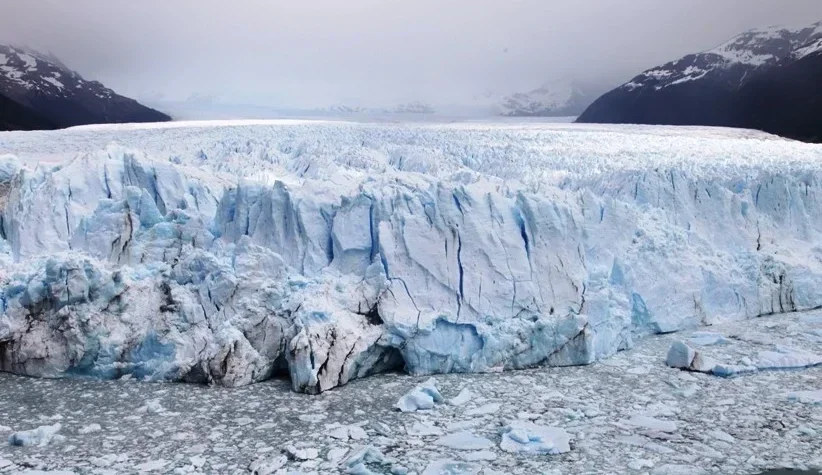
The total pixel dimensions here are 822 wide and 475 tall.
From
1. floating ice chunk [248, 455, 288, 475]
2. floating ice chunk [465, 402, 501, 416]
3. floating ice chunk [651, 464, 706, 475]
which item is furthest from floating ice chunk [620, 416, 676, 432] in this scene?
floating ice chunk [248, 455, 288, 475]

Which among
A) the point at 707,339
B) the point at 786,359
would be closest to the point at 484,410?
the point at 707,339

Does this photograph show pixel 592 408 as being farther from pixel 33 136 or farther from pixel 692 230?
pixel 33 136

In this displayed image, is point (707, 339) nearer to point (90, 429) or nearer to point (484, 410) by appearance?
point (484, 410)

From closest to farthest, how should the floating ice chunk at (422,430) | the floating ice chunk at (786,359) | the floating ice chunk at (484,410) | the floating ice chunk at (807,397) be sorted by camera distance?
the floating ice chunk at (422,430)
the floating ice chunk at (484,410)
the floating ice chunk at (807,397)
the floating ice chunk at (786,359)

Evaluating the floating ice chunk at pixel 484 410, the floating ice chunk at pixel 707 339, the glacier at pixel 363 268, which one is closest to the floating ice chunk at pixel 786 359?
the floating ice chunk at pixel 707 339

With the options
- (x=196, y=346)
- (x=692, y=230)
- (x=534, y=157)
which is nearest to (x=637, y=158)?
(x=534, y=157)

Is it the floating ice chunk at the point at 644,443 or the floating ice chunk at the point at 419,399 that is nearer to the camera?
the floating ice chunk at the point at 644,443

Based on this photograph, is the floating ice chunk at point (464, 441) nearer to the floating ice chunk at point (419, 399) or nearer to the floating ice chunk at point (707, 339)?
the floating ice chunk at point (419, 399)
